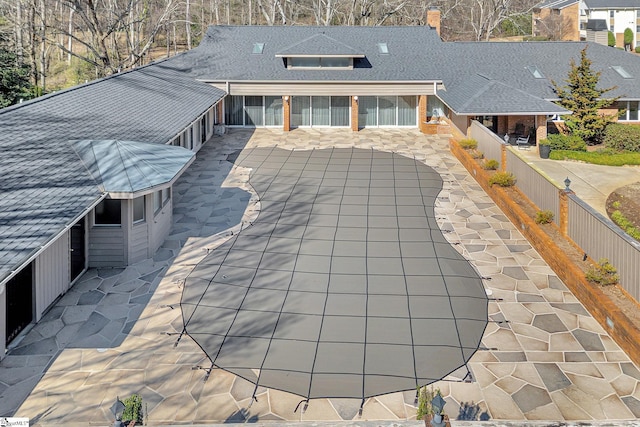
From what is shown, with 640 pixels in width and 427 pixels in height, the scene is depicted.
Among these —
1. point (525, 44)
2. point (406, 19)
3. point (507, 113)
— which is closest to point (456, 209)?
point (507, 113)

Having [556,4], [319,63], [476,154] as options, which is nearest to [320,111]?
[319,63]

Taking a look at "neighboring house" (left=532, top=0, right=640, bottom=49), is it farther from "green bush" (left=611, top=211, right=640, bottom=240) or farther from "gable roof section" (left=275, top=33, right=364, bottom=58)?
"green bush" (left=611, top=211, right=640, bottom=240)

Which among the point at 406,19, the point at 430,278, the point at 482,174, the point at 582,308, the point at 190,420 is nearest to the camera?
the point at 190,420

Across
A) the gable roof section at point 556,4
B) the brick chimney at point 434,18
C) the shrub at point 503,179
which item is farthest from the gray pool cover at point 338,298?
the gable roof section at point 556,4

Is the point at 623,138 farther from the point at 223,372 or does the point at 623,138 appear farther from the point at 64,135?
the point at 64,135

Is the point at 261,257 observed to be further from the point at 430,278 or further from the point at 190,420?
the point at 190,420

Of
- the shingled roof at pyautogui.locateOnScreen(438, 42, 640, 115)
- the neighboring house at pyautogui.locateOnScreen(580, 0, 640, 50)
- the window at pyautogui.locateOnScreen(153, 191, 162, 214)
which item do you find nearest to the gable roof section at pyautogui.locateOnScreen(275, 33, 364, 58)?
the shingled roof at pyautogui.locateOnScreen(438, 42, 640, 115)
